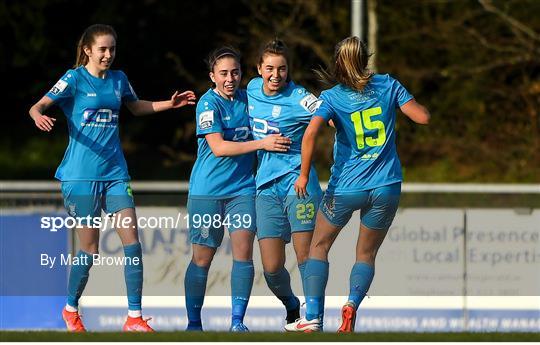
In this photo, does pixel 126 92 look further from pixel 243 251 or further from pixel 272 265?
pixel 272 265

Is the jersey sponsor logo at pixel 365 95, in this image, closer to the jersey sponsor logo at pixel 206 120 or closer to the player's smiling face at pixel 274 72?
the player's smiling face at pixel 274 72

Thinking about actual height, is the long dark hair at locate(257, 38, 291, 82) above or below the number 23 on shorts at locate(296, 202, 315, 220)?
above

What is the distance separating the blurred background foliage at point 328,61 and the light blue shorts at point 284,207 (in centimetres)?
1244

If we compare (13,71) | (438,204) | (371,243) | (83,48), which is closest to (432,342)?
(371,243)

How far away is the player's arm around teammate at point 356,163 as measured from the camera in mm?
9141

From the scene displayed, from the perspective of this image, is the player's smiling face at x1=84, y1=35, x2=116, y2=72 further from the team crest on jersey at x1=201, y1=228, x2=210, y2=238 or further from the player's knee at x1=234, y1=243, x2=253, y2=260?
the player's knee at x1=234, y1=243, x2=253, y2=260

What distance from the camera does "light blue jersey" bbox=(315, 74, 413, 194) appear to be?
30.0 feet

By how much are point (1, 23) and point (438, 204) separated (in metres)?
14.7

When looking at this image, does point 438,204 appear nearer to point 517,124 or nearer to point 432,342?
point 432,342

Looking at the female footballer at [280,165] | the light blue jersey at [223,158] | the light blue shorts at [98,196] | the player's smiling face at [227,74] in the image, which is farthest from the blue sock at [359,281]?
the light blue shorts at [98,196]

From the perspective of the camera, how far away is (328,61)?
73.7 feet

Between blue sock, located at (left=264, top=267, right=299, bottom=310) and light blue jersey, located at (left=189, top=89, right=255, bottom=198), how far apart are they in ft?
1.82

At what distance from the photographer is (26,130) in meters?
29.4

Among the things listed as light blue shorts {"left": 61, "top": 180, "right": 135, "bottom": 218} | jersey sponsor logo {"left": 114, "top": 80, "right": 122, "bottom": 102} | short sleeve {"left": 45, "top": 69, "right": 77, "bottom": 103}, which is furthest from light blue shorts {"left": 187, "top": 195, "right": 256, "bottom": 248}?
short sleeve {"left": 45, "top": 69, "right": 77, "bottom": 103}
